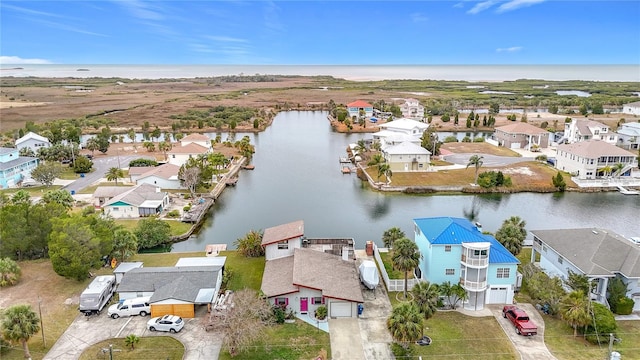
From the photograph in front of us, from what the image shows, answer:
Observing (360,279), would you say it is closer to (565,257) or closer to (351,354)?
(351,354)

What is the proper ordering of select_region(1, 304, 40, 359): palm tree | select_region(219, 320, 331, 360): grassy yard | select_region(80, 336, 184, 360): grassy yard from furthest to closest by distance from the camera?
select_region(219, 320, 331, 360): grassy yard → select_region(80, 336, 184, 360): grassy yard → select_region(1, 304, 40, 359): palm tree

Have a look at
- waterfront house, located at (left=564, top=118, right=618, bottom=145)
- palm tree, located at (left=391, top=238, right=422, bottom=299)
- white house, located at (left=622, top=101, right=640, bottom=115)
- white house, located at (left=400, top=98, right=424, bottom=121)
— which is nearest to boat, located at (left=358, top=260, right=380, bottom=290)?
palm tree, located at (left=391, top=238, right=422, bottom=299)

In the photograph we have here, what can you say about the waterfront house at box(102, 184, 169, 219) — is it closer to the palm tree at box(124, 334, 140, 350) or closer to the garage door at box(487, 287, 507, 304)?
the palm tree at box(124, 334, 140, 350)

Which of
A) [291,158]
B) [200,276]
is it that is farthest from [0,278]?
[291,158]

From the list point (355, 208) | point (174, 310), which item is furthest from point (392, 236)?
point (355, 208)

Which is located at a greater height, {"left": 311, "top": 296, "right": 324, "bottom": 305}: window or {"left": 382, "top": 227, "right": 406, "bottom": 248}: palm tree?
{"left": 382, "top": 227, "right": 406, "bottom": 248}: palm tree

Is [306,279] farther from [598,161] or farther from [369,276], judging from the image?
[598,161]
